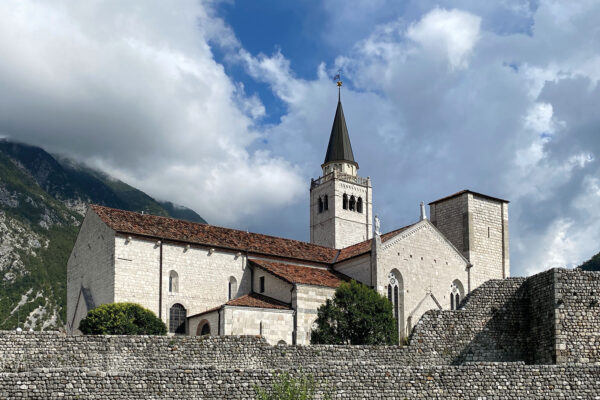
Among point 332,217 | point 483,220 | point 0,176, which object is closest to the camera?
point 483,220

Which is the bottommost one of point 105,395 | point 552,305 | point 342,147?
point 105,395

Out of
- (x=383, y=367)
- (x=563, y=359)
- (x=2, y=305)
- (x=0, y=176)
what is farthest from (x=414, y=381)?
(x=0, y=176)

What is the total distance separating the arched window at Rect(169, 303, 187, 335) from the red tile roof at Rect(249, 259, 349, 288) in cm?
570

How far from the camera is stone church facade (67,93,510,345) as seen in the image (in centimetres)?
4644

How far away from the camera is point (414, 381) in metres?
20.5

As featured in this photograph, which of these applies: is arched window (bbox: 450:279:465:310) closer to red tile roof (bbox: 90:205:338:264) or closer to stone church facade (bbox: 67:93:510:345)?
stone church facade (bbox: 67:93:510:345)

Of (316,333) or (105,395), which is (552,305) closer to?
(105,395)

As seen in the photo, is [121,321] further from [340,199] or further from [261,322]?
[340,199]

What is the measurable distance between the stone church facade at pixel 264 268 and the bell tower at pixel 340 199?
2528 cm

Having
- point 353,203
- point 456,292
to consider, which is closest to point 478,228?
point 456,292

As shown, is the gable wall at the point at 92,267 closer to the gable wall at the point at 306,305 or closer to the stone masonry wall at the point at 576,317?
the gable wall at the point at 306,305

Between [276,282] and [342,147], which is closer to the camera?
[276,282]

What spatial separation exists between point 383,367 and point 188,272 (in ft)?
98.2

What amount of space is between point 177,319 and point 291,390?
99.3 feet
